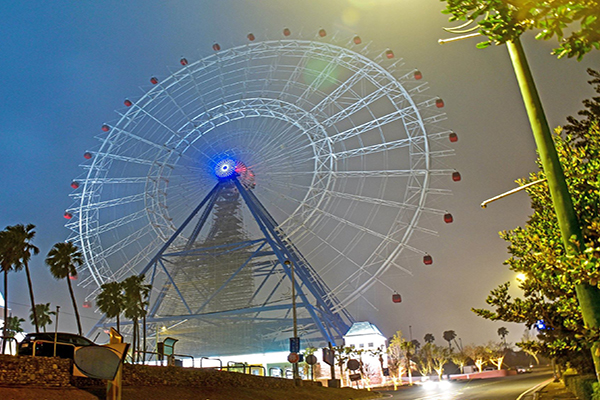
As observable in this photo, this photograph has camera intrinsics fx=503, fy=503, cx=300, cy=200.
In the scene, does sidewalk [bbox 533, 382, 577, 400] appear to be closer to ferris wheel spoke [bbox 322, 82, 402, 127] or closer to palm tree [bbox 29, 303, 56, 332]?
ferris wheel spoke [bbox 322, 82, 402, 127]

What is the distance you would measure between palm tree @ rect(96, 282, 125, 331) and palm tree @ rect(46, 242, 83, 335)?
3.83 metres

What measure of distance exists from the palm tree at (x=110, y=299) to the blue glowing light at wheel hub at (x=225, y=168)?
17396mm

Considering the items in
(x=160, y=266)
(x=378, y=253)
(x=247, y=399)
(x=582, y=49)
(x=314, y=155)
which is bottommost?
(x=247, y=399)

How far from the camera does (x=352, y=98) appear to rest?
44.0m

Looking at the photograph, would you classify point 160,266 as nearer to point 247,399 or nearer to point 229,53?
point 229,53

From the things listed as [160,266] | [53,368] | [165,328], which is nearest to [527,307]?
[53,368]

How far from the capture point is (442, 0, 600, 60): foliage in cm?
523

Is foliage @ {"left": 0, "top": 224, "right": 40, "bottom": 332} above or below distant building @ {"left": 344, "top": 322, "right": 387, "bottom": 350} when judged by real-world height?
above

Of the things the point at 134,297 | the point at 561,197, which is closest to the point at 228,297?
the point at 134,297

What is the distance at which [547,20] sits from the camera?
18.1 feet

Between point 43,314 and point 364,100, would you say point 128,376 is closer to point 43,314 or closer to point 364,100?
point 364,100

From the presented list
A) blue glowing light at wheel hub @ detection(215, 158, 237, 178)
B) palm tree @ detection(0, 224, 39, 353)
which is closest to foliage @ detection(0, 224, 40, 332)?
palm tree @ detection(0, 224, 39, 353)

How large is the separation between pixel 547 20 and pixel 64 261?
5154cm

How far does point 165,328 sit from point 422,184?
147 ft
